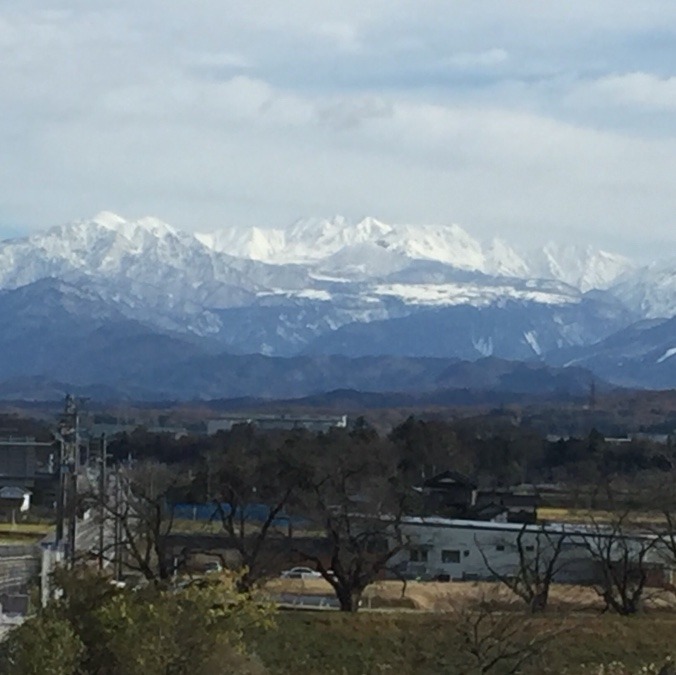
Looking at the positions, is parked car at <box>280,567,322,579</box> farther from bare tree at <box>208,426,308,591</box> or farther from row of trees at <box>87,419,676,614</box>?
bare tree at <box>208,426,308,591</box>

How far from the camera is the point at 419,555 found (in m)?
34.4

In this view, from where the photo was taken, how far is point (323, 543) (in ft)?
103

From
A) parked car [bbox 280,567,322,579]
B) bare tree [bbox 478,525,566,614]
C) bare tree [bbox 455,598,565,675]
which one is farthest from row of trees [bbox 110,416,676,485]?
bare tree [bbox 455,598,565,675]

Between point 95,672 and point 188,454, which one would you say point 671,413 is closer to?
point 188,454

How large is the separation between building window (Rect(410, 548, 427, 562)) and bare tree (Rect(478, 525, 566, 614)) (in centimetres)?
125

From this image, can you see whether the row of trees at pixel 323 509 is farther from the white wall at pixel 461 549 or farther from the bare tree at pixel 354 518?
the white wall at pixel 461 549

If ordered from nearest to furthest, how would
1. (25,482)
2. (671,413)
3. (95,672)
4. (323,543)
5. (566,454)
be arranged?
1. (95,672)
2. (323,543)
3. (25,482)
4. (566,454)
5. (671,413)

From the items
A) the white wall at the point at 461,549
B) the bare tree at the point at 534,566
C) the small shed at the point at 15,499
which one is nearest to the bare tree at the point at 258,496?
the white wall at the point at 461,549

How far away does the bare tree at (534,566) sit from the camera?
946 inches

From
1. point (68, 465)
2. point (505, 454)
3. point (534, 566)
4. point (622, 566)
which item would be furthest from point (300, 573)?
point (505, 454)

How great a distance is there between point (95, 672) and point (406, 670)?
7651 millimetres

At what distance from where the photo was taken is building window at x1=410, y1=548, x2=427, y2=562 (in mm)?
34250

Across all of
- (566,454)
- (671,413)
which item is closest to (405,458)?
(566,454)

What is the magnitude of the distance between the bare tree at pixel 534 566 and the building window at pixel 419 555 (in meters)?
1.25
